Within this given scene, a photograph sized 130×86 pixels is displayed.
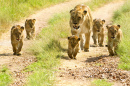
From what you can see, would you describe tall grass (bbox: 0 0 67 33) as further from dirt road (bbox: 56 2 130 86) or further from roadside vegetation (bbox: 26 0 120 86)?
dirt road (bbox: 56 2 130 86)

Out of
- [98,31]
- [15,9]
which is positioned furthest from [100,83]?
[15,9]

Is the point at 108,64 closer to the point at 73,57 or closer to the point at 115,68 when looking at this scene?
the point at 115,68

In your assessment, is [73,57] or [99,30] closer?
[73,57]

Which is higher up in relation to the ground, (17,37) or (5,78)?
(17,37)

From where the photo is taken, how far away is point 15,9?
1559 cm

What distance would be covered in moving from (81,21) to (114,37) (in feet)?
4.39

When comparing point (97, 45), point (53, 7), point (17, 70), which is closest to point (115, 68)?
Result: point (17, 70)

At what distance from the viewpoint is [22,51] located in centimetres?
996

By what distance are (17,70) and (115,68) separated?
8.74 feet

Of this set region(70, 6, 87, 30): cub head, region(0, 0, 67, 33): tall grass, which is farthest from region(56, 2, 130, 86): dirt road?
region(0, 0, 67, 33): tall grass

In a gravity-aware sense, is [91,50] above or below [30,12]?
below

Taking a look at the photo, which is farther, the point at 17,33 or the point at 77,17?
the point at 77,17

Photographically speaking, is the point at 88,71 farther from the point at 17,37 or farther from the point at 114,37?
the point at 17,37

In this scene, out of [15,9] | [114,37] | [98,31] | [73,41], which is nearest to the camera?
[114,37]
